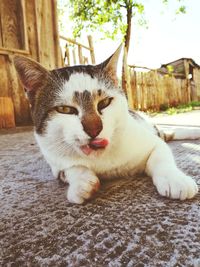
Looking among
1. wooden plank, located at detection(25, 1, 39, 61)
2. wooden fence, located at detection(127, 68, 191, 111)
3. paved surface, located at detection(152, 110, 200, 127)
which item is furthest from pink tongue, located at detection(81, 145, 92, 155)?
wooden fence, located at detection(127, 68, 191, 111)

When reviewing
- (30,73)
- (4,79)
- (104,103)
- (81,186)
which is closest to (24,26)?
(4,79)

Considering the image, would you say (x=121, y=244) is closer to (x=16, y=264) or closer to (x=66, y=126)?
(x=16, y=264)

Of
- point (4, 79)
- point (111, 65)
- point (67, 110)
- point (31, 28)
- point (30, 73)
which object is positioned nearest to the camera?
point (67, 110)

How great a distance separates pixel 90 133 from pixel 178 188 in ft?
1.33

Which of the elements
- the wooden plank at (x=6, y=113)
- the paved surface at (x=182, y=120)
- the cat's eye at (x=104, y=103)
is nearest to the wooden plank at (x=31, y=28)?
the wooden plank at (x=6, y=113)

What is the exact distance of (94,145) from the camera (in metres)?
1.17

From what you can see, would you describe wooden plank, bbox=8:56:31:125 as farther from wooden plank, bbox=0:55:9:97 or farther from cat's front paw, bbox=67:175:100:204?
cat's front paw, bbox=67:175:100:204

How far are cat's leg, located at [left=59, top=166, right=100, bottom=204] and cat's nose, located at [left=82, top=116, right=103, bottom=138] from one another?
0.20m

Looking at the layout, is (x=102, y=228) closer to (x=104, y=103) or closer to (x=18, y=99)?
(x=104, y=103)

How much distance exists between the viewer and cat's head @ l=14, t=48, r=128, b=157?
115cm

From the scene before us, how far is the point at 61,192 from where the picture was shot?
1.30m

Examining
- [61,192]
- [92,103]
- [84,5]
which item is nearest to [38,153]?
[61,192]

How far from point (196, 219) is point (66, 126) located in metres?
0.64

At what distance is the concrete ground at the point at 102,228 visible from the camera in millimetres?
716
